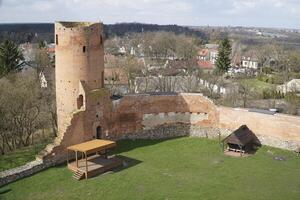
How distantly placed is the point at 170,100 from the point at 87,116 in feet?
21.6

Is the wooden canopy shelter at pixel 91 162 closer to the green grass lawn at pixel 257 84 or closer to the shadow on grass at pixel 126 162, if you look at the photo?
the shadow on grass at pixel 126 162

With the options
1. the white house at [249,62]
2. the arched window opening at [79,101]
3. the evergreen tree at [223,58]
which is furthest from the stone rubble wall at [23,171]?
the white house at [249,62]

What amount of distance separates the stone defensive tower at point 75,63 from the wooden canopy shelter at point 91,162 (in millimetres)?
2539

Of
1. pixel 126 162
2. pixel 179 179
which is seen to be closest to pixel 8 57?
pixel 126 162

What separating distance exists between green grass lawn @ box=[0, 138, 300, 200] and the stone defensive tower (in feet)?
13.8

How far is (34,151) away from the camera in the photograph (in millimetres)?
23672

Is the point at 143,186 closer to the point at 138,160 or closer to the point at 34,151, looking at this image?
the point at 138,160

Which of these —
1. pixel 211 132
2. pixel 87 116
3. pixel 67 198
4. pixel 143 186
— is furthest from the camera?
pixel 211 132

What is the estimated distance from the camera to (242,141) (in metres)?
23.7

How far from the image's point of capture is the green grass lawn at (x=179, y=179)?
17953 millimetres

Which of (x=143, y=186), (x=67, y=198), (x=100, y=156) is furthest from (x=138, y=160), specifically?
(x=67, y=198)

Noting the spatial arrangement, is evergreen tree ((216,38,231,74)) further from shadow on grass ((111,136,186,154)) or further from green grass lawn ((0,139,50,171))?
green grass lawn ((0,139,50,171))

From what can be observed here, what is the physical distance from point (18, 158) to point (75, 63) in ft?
21.2

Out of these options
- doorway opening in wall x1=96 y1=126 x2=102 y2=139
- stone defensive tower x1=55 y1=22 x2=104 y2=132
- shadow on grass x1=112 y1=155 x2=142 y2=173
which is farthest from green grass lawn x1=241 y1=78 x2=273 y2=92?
shadow on grass x1=112 y1=155 x2=142 y2=173
